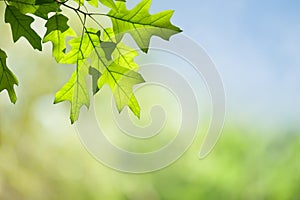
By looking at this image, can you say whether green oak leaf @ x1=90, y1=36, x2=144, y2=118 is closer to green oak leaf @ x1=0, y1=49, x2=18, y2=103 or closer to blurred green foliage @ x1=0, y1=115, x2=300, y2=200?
green oak leaf @ x1=0, y1=49, x2=18, y2=103

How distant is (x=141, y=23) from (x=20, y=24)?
127mm

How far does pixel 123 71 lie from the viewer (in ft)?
1.71

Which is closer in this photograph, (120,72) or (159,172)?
(120,72)

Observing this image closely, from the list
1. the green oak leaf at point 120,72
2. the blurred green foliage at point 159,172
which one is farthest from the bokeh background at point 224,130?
the green oak leaf at point 120,72

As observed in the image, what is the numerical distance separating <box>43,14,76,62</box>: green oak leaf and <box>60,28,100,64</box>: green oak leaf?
11mm

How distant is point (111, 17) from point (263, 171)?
184 inches

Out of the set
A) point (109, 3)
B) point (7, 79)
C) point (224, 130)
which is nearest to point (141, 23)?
point (109, 3)

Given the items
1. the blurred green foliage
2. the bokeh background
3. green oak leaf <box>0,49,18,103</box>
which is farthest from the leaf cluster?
the blurred green foliage

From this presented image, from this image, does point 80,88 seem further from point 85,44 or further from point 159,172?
point 159,172

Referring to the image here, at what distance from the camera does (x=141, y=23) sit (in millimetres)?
525

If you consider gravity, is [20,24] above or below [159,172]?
below

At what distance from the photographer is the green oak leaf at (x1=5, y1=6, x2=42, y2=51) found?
0.50 m

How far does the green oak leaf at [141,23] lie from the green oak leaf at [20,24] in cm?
8

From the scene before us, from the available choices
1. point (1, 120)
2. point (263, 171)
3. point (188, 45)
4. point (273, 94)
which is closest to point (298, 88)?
point (273, 94)
